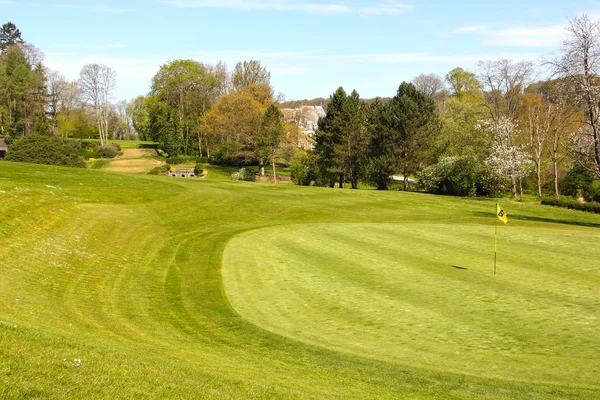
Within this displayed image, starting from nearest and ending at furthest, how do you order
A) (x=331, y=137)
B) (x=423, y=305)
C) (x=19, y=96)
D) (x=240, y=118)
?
(x=423, y=305)
(x=331, y=137)
(x=240, y=118)
(x=19, y=96)

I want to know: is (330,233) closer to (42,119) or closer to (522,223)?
(522,223)

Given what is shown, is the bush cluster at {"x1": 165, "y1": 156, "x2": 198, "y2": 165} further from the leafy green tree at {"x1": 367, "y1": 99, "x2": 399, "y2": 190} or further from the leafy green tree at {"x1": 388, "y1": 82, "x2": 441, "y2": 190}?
the leafy green tree at {"x1": 388, "y1": 82, "x2": 441, "y2": 190}

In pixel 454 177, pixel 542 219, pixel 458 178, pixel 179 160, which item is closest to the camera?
pixel 542 219

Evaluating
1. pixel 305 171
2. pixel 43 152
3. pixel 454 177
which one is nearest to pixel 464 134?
pixel 454 177

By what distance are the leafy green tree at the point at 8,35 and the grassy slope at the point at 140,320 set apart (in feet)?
467

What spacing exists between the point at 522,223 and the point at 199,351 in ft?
101

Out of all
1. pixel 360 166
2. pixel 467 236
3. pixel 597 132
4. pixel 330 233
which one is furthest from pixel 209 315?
pixel 360 166

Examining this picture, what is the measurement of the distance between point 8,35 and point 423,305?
568 feet

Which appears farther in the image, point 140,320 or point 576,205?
point 576,205

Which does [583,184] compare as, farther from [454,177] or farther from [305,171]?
[305,171]

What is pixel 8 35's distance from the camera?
156250 millimetres

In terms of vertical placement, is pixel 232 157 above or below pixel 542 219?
above

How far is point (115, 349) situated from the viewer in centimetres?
1041

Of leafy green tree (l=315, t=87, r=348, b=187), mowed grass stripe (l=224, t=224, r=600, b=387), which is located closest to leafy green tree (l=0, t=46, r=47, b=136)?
leafy green tree (l=315, t=87, r=348, b=187)
